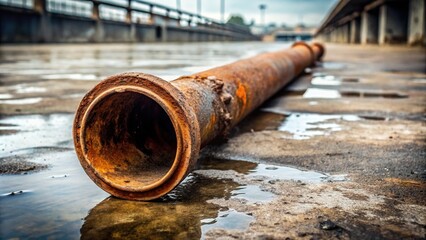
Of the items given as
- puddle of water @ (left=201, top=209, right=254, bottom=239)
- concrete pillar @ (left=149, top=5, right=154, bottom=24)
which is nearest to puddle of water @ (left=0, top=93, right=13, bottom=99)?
puddle of water @ (left=201, top=209, right=254, bottom=239)

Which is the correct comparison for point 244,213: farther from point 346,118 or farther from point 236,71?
point 346,118

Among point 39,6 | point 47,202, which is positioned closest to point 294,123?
point 47,202

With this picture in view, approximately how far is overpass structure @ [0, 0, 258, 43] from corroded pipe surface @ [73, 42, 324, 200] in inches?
579

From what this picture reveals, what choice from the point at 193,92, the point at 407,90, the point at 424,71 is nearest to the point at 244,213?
the point at 193,92

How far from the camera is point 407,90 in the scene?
16.5 feet

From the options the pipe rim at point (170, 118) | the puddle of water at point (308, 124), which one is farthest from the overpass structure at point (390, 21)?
the pipe rim at point (170, 118)

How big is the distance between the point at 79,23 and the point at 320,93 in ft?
53.8

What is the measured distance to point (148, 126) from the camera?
233 cm

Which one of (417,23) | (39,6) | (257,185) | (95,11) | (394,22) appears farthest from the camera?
(95,11)

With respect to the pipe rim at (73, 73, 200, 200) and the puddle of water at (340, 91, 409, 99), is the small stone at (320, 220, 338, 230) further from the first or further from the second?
the puddle of water at (340, 91, 409, 99)

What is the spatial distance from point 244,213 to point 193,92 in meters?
0.66

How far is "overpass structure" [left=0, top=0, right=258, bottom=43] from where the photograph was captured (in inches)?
631

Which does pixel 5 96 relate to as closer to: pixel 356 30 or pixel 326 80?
pixel 326 80

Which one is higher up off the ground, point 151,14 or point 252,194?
point 151,14
